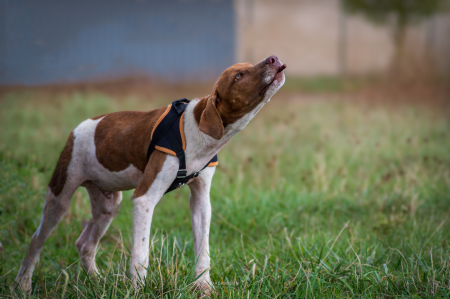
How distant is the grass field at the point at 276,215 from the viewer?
8.71ft

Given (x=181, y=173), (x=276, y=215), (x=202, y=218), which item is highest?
(x=181, y=173)

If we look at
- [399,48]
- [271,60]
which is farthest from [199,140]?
[399,48]

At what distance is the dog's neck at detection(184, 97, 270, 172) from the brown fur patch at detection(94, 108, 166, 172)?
0.26 m

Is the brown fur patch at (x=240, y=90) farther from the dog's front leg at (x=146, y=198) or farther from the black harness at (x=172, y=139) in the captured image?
the dog's front leg at (x=146, y=198)

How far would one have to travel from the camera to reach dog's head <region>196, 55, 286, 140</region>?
92.9 inches

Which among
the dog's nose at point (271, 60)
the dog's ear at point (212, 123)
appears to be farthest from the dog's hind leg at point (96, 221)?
the dog's nose at point (271, 60)

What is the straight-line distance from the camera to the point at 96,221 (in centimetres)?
326

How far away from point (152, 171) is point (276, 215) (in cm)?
218

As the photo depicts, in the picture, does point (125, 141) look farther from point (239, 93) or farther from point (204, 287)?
point (204, 287)

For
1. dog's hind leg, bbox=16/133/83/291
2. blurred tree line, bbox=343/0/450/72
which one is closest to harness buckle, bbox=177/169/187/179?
dog's hind leg, bbox=16/133/83/291

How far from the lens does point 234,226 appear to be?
428cm

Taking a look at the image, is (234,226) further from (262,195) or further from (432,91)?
(432,91)

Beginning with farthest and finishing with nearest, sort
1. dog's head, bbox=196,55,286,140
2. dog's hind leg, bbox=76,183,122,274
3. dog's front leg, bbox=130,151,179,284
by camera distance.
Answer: dog's hind leg, bbox=76,183,122,274 < dog's front leg, bbox=130,151,179,284 < dog's head, bbox=196,55,286,140

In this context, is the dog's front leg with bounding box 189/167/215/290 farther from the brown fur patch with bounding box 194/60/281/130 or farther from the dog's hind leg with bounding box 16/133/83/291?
the dog's hind leg with bounding box 16/133/83/291
